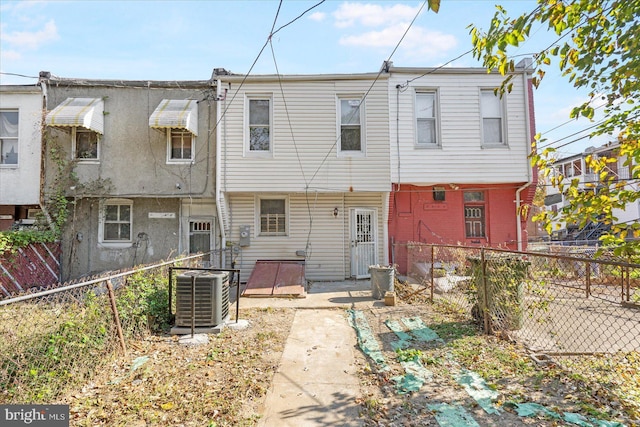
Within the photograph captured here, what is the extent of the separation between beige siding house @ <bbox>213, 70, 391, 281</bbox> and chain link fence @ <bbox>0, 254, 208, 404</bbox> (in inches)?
199

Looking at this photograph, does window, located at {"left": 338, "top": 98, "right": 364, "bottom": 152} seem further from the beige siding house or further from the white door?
the white door

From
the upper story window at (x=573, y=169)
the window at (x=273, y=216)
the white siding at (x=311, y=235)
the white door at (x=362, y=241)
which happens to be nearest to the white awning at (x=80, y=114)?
the white siding at (x=311, y=235)

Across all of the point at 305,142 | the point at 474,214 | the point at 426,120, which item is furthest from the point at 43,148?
the point at 474,214

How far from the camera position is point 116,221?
9758 mm

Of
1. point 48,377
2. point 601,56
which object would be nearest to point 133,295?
point 48,377

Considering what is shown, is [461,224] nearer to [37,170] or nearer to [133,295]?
[133,295]

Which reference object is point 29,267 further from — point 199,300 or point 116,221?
point 199,300

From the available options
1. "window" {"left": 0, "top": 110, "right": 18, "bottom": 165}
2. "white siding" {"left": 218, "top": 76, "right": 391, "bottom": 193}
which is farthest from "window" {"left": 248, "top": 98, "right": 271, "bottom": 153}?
"window" {"left": 0, "top": 110, "right": 18, "bottom": 165}

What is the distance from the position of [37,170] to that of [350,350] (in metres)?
10.5

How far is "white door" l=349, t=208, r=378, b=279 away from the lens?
9852 mm

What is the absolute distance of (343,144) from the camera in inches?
380

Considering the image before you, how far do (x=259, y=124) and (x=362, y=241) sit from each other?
481 centimetres

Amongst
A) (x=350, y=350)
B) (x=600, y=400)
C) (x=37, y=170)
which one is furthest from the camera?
(x=37, y=170)

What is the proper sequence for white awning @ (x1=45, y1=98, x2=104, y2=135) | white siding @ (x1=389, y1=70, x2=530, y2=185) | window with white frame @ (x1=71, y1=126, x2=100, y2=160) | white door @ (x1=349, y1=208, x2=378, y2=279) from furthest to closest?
1. white door @ (x1=349, y1=208, x2=378, y2=279)
2. white siding @ (x1=389, y1=70, x2=530, y2=185)
3. window with white frame @ (x1=71, y1=126, x2=100, y2=160)
4. white awning @ (x1=45, y1=98, x2=104, y2=135)
